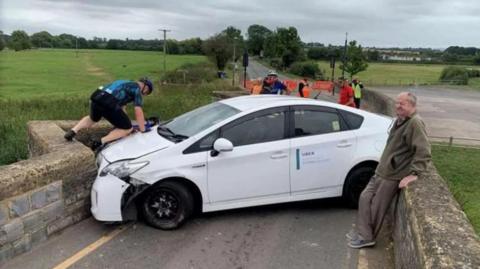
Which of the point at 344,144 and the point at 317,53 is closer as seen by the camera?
the point at 344,144

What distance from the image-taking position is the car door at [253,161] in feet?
18.9

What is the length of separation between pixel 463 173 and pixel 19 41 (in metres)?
166

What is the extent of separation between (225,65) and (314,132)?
81.3 meters

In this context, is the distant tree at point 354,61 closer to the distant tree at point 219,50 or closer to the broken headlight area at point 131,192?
the distant tree at point 219,50

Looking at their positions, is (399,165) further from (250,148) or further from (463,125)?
(463,125)

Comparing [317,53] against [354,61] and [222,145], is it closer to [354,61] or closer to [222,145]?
[354,61]

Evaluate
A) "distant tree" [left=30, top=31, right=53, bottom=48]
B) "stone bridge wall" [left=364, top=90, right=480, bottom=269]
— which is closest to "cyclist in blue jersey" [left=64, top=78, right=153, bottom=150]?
"stone bridge wall" [left=364, top=90, right=480, bottom=269]

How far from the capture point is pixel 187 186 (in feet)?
18.7

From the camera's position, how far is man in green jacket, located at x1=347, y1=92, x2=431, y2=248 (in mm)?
4691

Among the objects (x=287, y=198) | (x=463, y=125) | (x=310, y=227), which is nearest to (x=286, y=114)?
(x=287, y=198)

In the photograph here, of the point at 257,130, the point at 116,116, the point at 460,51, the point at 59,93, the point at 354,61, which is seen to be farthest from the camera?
the point at 460,51

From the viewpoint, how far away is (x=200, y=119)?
643 centimetres

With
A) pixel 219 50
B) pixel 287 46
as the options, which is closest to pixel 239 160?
pixel 219 50

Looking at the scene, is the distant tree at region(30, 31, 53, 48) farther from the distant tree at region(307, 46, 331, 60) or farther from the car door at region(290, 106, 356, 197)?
the car door at region(290, 106, 356, 197)
